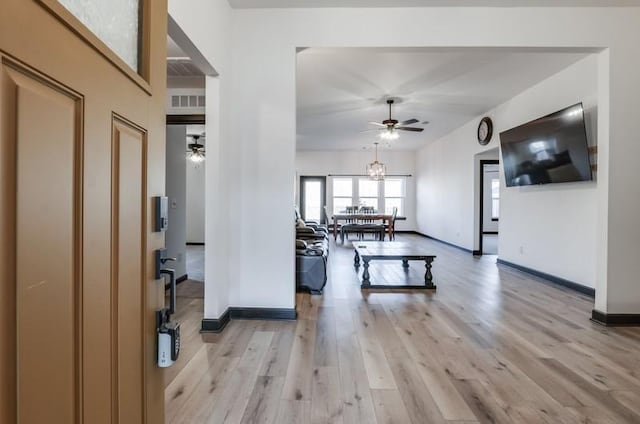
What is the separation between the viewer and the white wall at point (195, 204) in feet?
27.8

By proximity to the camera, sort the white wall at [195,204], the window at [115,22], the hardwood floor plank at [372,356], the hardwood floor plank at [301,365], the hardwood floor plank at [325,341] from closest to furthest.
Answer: the window at [115,22], the hardwood floor plank at [301,365], the hardwood floor plank at [372,356], the hardwood floor plank at [325,341], the white wall at [195,204]

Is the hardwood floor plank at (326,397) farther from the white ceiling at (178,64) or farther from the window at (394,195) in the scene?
the window at (394,195)

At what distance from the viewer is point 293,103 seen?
2.99 m

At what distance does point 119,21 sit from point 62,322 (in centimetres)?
70

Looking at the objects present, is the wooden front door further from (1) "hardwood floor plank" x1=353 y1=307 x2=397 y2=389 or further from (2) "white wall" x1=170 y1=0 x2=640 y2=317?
(2) "white wall" x1=170 y1=0 x2=640 y2=317

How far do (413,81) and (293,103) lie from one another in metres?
2.35

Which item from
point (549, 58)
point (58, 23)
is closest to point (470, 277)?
point (549, 58)

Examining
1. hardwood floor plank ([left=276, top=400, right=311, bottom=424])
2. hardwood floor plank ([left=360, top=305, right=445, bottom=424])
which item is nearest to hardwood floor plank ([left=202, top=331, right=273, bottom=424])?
hardwood floor plank ([left=276, top=400, right=311, bottom=424])

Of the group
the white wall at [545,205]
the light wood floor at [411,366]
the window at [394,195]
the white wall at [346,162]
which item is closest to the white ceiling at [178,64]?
the light wood floor at [411,366]

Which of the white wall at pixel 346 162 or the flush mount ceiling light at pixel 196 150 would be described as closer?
the flush mount ceiling light at pixel 196 150

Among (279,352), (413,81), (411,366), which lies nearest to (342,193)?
(413,81)

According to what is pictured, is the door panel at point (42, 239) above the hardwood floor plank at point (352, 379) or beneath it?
above

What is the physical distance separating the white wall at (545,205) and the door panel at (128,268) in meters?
4.66

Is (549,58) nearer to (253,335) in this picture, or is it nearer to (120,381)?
(253,335)
